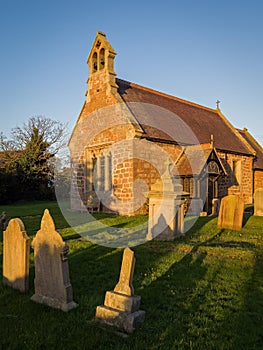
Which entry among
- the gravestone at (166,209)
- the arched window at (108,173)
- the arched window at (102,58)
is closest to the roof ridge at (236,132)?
the arched window at (108,173)

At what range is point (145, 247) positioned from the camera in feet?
25.3

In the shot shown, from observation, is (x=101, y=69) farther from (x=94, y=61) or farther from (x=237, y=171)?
(x=237, y=171)

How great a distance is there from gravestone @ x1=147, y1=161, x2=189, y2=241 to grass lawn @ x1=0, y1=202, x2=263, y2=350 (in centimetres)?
138

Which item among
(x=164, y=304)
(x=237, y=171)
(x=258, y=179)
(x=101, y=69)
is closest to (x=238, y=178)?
(x=237, y=171)

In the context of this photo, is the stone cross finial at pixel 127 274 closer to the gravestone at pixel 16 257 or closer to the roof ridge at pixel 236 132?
the gravestone at pixel 16 257

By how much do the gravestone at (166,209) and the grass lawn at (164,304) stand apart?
1379 mm

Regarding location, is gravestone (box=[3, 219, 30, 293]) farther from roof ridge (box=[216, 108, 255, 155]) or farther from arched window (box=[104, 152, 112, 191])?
roof ridge (box=[216, 108, 255, 155])

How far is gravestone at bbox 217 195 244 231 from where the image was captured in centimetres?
1019

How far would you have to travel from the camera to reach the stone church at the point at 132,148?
564 inches

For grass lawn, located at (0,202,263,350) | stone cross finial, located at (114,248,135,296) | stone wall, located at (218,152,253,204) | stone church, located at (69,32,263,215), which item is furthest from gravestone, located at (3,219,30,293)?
stone wall, located at (218,152,253,204)

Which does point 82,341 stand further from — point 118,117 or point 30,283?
point 118,117

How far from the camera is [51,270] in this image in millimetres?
4285

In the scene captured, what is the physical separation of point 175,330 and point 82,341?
3.61 ft

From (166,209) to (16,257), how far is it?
486 cm
